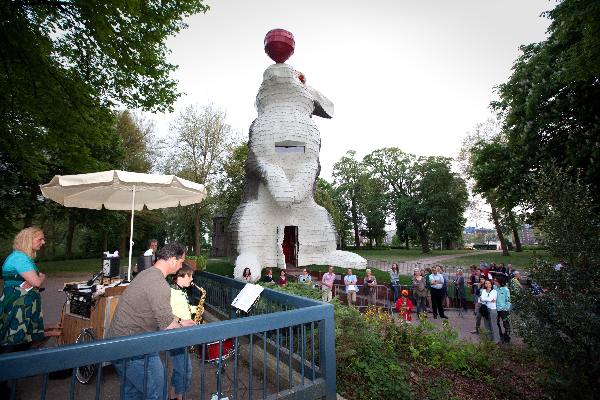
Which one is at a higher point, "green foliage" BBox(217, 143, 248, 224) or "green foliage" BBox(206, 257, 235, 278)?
"green foliage" BBox(217, 143, 248, 224)

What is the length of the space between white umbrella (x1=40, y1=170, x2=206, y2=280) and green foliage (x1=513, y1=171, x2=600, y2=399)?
241 inches

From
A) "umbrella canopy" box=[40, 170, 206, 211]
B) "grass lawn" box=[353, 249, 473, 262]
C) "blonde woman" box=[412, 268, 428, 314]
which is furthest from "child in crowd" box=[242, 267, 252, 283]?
"grass lawn" box=[353, 249, 473, 262]

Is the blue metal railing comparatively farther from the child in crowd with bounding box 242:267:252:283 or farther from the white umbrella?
the child in crowd with bounding box 242:267:252:283

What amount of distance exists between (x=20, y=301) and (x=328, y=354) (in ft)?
10.8

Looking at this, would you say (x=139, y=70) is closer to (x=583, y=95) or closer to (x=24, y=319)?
(x=24, y=319)

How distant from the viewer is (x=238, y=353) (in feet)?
12.1

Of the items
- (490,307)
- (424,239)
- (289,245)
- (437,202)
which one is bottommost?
(490,307)

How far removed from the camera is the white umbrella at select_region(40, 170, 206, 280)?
16.8ft

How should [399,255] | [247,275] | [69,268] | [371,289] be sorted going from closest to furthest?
1. [247,275]
2. [371,289]
3. [69,268]
4. [399,255]

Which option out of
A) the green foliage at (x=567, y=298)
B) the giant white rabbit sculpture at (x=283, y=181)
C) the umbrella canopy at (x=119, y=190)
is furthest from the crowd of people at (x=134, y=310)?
the giant white rabbit sculpture at (x=283, y=181)

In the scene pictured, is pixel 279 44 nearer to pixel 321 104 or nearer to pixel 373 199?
pixel 321 104

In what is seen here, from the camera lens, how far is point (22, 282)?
3551mm

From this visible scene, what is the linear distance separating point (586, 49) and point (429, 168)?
104 ft

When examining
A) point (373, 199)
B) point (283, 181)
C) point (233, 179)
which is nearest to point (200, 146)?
point (233, 179)
